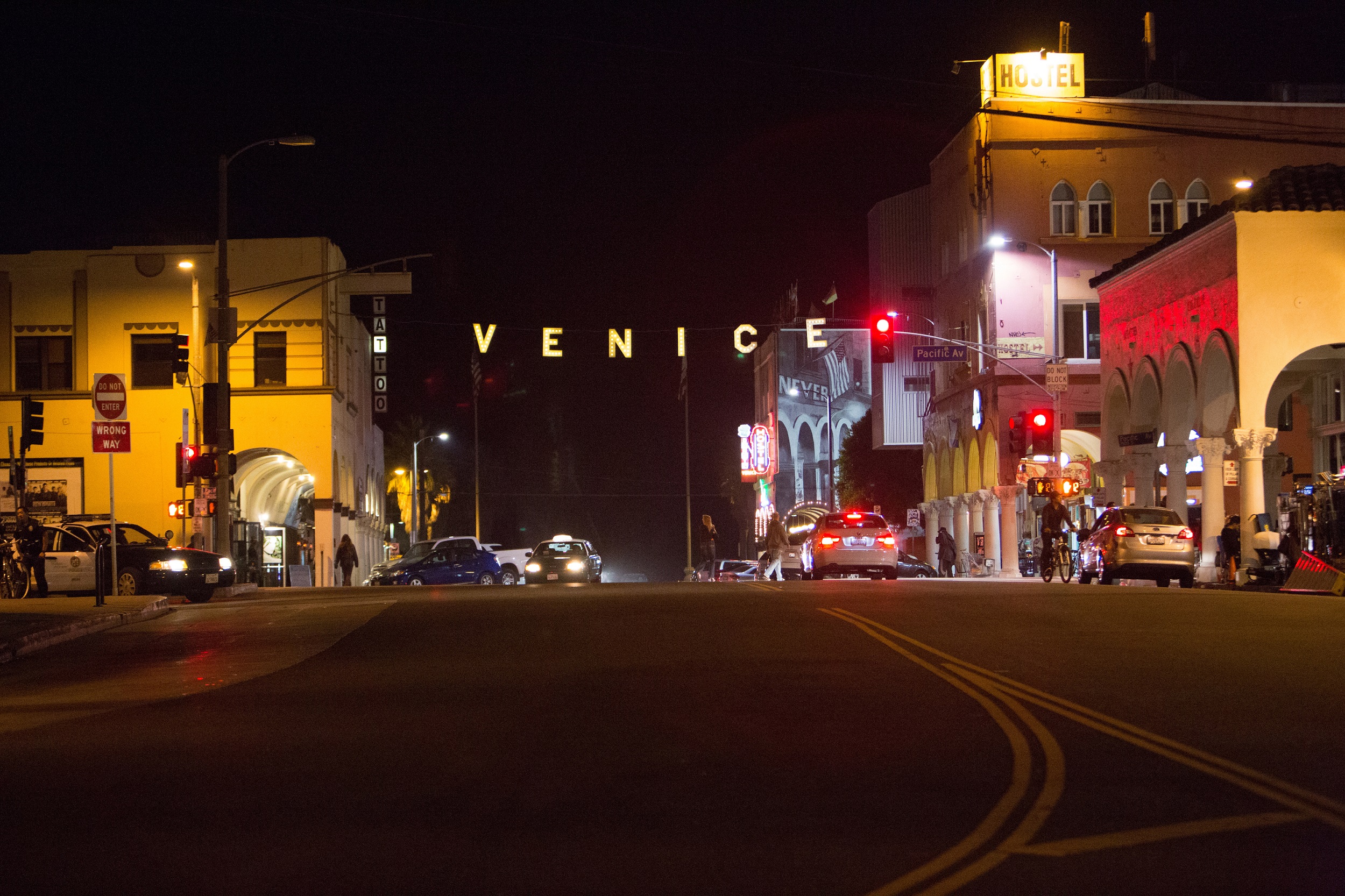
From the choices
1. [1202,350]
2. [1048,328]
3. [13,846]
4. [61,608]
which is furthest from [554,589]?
[1048,328]

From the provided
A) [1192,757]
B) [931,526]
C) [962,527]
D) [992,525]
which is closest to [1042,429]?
[992,525]

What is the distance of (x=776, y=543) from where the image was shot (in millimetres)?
45188

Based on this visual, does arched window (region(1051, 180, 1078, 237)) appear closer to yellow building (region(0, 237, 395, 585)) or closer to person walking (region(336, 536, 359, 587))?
yellow building (region(0, 237, 395, 585))

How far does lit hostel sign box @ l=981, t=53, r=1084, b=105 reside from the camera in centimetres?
5409

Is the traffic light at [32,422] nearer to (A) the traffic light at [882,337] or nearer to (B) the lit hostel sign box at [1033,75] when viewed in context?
(A) the traffic light at [882,337]

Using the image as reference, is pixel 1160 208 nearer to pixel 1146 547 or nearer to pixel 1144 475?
pixel 1144 475

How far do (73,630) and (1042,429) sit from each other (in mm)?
26023

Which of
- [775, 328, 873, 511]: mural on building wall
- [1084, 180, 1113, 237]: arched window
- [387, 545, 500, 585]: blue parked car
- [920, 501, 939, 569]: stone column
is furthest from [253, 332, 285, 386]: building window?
[775, 328, 873, 511]: mural on building wall

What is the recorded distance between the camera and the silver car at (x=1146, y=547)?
98.3 feet

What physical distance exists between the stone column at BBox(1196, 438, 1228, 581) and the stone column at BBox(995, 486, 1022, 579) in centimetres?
1632

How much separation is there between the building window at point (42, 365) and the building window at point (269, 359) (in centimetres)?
616

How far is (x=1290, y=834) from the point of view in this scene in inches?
266

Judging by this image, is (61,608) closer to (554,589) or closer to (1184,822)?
(554,589)

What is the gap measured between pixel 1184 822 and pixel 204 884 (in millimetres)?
4388
